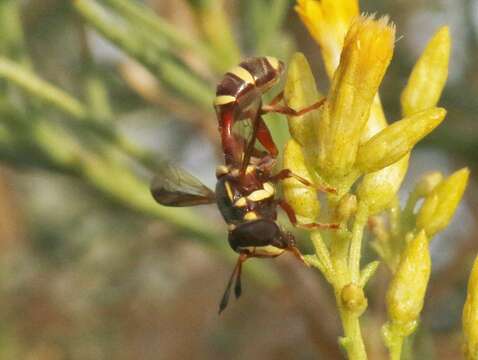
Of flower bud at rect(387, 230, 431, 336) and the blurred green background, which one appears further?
the blurred green background

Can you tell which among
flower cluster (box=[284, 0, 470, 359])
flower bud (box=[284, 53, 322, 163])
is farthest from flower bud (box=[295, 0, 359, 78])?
flower bud (box=[284, 53, 322, 163])

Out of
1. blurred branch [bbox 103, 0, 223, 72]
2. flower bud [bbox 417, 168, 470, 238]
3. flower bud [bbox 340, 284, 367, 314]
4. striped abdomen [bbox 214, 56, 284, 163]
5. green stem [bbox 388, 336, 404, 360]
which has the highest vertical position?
blurred branch [bbox 103, 0, 223, 72]

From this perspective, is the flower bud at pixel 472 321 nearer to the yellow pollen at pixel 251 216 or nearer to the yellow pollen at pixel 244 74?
the yellow pollen at pixel 251 216

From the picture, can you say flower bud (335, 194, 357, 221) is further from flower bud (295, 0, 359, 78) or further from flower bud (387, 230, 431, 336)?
flower bud (295, 0, 359, 78)

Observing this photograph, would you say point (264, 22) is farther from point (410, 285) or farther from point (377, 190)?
point (410, 285)

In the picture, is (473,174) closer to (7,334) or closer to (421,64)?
(421,64)

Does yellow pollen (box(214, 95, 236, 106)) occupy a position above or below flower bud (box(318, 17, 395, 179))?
above

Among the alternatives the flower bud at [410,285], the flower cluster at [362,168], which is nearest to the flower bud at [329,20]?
the flower cluster at [362,168]
